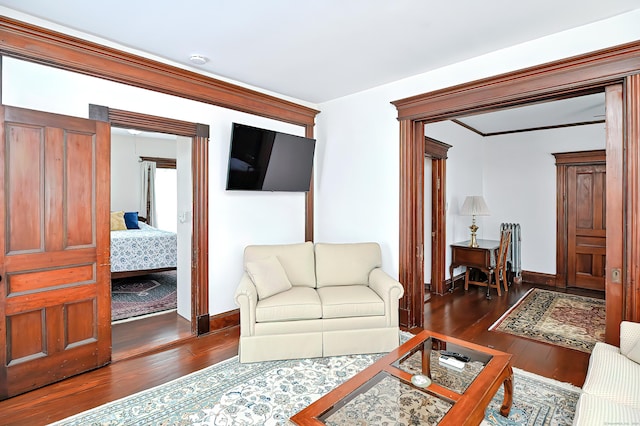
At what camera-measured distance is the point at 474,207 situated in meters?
5.24

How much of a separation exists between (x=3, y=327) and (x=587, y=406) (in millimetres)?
3433

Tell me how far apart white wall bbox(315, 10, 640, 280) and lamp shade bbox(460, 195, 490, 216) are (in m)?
2.12

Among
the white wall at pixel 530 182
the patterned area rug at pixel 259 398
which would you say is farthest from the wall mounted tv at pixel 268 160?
the white wall at pixel 530 182

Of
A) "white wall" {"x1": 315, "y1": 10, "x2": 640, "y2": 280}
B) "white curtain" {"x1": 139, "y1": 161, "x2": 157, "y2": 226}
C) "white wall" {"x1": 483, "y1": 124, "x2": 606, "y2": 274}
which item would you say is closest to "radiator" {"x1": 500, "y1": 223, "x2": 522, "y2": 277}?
"white wall" {"x1": 483, "y1": 124, "x2": 606, "y2": 274}

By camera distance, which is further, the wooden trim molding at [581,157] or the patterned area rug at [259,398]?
the wooden trim molding at [581,157]

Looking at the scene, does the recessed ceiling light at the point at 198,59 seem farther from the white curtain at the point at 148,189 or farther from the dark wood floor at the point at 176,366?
the white curtain at the point at 148,189

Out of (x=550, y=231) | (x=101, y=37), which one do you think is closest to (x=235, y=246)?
(x=101, y=37)

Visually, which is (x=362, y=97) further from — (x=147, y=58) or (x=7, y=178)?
(x=7, y=178)

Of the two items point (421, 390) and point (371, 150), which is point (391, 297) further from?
point (371, 150)

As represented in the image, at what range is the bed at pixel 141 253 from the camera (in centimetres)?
498

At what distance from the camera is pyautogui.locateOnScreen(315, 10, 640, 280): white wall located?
3.03 meters

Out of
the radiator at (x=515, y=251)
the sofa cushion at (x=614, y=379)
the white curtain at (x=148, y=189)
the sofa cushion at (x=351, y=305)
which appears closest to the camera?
the sofa cushion at (x=614, y=379)

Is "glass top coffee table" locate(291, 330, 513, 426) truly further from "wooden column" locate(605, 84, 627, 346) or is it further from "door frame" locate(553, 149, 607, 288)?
"door frame" locate(553, 149, 607, 288)

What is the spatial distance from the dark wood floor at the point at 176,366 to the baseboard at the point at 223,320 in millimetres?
87
